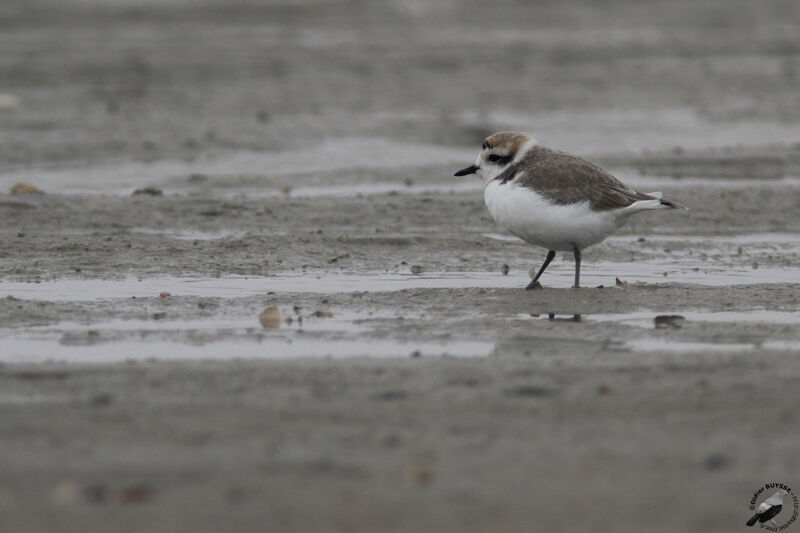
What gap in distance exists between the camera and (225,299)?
8656 mm

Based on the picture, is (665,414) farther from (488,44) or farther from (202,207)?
(488,44)

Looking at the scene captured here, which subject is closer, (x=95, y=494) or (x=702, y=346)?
(x=95, y=494)

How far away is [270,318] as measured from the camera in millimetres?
7973

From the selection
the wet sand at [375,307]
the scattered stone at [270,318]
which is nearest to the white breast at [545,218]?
the wet sand at [375,307]

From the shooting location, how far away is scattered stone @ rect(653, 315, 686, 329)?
7.70 meters

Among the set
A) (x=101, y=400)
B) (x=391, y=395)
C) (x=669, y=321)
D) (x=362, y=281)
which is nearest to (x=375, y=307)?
(x=362, y=281)

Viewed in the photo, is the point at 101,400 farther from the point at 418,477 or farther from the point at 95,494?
the point at 418,477

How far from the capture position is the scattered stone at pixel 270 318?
7.87m

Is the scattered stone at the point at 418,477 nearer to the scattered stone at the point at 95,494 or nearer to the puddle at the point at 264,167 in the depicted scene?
the scattered stone at the point at 95,494

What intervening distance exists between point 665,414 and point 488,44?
67.3ft

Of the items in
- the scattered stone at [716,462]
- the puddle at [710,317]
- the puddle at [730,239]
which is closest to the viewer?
the scattered stone at [716,462]

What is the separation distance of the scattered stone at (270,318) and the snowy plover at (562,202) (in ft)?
6.01

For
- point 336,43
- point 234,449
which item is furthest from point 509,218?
point 336,43

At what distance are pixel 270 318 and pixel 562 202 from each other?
223 centimetres
